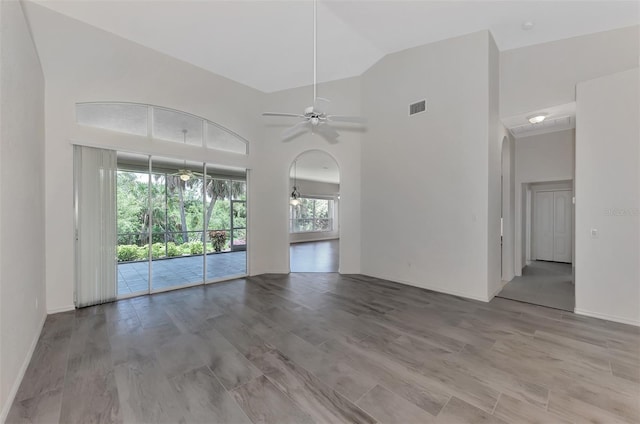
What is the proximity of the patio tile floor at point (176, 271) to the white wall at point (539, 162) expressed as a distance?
654 centimetres

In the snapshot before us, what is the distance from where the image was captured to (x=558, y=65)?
A: 411 centimetres

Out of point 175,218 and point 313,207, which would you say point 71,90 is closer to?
point 175,218

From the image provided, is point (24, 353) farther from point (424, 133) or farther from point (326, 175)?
point (326, 175)

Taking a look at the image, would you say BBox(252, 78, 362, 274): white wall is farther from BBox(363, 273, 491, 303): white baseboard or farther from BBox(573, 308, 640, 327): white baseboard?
BBox(573, 308, 640, 327): white baseboard

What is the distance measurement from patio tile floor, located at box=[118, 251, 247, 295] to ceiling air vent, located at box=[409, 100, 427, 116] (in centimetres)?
471

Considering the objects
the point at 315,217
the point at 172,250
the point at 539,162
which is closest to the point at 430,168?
the point at 539,162

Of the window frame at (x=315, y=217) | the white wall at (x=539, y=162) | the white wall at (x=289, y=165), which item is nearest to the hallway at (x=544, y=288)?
the white wall at (x=539, y=162)

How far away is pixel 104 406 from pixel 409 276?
461cm

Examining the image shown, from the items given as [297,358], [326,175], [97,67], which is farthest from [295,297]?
[326,175]

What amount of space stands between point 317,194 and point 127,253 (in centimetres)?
968

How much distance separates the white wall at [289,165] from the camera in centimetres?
589

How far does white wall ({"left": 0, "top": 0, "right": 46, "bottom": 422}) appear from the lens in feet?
6.48

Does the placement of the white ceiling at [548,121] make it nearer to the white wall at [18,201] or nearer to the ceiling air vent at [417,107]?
the ceiling air vent at [417,107]

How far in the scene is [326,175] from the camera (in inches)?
489
